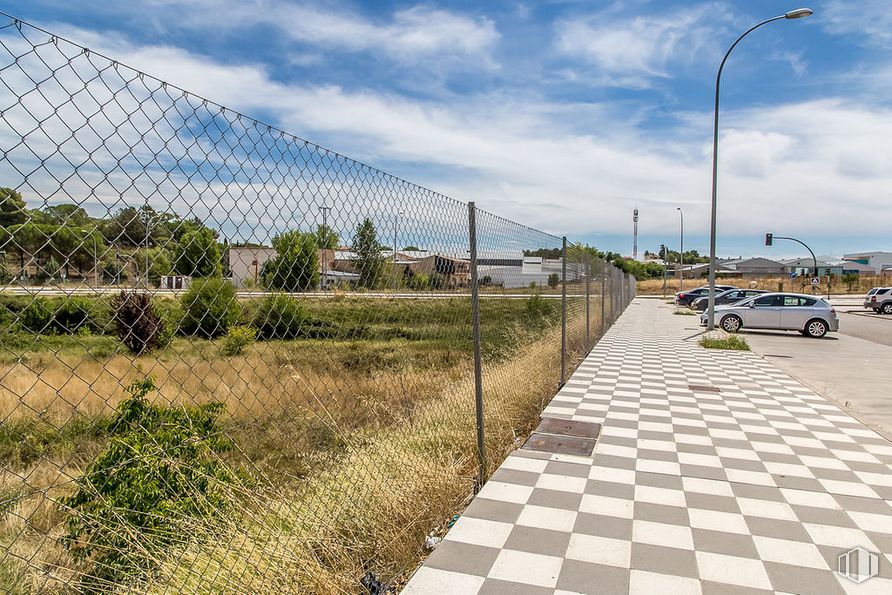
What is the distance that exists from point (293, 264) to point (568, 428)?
13.0 ft

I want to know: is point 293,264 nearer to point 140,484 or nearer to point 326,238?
point 326,238

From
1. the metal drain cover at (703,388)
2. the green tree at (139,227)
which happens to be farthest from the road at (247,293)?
the metal drain cover at (703,388)

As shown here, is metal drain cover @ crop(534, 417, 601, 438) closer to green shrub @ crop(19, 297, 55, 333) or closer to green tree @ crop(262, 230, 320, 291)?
green tree @ crop(262, 230, 320, 291)

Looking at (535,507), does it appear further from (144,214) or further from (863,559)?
(144,214)

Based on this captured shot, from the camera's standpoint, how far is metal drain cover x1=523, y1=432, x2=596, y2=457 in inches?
192

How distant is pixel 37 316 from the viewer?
1.84m

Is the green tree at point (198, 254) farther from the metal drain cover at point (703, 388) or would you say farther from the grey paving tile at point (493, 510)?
the metal drain cover at point (703, 388)

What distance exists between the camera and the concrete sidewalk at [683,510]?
2.83m

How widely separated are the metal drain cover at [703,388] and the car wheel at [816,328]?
10.7 metres

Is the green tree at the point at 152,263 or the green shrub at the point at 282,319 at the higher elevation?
the green tree at the point at 152,263

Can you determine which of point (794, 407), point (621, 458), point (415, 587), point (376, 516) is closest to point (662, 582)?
point (415, 587)

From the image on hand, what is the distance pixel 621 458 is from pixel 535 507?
4.45 feet

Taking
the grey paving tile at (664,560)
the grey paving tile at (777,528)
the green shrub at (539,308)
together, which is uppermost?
the green shrub at (539,308)

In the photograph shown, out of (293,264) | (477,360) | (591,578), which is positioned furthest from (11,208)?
(477,360)
